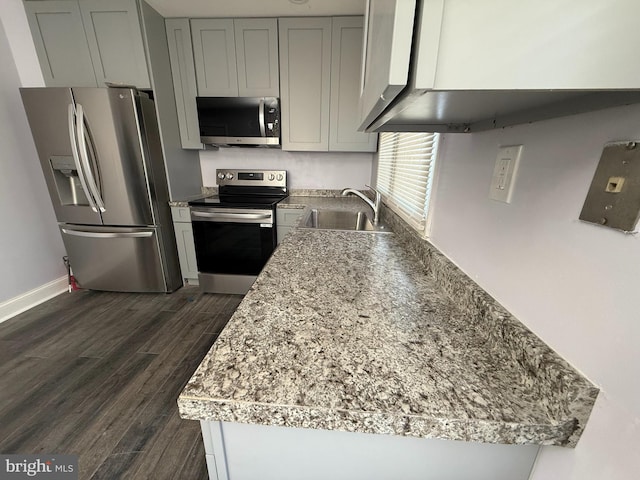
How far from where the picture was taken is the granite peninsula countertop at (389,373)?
0.38 meters

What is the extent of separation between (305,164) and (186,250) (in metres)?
1.53

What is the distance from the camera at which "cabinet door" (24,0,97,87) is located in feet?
6.57

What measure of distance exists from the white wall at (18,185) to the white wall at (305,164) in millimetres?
1414

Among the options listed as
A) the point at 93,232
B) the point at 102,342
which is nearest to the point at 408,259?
the point at 102,342

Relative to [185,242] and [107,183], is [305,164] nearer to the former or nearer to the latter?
[185,242]

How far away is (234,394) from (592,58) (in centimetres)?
65

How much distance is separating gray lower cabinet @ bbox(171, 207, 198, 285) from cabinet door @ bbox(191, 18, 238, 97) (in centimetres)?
113

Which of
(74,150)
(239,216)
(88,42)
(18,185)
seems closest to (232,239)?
(239,216)

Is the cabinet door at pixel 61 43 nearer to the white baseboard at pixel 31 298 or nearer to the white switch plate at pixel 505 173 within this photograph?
the white baseboard at pixel 31 298

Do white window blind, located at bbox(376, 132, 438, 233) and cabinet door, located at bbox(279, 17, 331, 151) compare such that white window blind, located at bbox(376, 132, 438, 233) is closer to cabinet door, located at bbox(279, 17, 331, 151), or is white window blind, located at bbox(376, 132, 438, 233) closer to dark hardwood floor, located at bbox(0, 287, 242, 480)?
cabinet door, located at bbox(279, 17, 331, 151)

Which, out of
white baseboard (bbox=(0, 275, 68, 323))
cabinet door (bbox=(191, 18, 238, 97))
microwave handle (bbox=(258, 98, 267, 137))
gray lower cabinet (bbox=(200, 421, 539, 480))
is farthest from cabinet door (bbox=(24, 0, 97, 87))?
gray lower cabinet (bbox=(200, 421, 539, 480))

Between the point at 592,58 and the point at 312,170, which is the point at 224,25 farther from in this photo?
the point at 592,58

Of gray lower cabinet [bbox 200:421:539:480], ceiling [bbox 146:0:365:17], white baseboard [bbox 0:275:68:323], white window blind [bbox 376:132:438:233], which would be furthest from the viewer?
white baseboard [bbox 0:275:68:323]

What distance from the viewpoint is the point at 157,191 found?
225 centimetres
